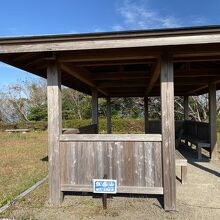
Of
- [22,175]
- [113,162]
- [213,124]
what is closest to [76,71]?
[113,162]

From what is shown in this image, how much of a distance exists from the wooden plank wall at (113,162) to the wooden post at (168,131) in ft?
0.44

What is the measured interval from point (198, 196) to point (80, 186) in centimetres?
224

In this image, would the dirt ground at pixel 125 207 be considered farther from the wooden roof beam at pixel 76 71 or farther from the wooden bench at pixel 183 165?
the wooden roof beam at pixel 76 71

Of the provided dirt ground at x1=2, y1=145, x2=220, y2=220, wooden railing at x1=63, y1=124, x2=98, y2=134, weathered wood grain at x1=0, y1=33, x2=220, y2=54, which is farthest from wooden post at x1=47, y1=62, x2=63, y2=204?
wooden railing at x1=63, y1=124, x2=98, y2=134

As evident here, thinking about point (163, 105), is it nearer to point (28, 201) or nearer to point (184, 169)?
point (184, 169)

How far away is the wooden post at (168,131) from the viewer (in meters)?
4.59

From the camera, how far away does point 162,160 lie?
471 cm

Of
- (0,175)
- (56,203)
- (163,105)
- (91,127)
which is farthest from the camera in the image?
(91,127)

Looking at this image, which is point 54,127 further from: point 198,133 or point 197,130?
point 197,130

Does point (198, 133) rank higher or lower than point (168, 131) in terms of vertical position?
lower

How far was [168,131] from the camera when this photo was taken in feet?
15.2

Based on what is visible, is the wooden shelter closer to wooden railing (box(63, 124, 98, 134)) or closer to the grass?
the grass

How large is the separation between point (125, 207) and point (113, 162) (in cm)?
78

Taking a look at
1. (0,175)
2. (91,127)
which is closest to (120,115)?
(91,127)
